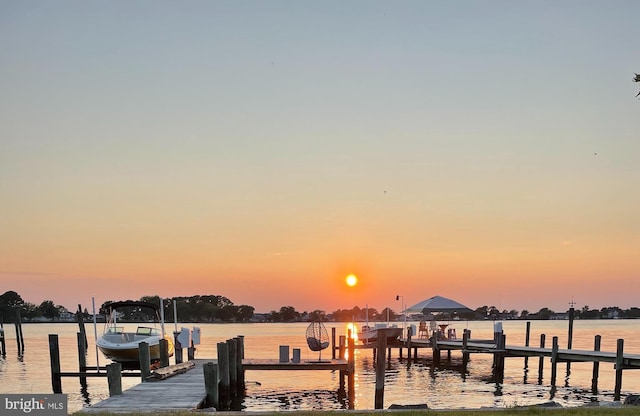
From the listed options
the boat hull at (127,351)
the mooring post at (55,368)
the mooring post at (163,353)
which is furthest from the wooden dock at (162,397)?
the boat hull at (127,351)

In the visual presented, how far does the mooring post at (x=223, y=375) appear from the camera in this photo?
22.7m

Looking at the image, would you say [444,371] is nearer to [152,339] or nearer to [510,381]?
[510,381]

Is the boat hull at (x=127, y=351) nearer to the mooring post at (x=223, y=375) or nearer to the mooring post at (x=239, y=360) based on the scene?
the mooring post at (x=239, y=360)

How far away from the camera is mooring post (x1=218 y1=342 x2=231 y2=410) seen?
2272cm

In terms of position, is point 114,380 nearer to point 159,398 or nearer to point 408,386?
point 159,398

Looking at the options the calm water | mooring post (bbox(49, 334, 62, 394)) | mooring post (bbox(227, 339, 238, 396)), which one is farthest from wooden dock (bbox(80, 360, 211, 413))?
mooring post (bbox(49, 334, 62, 394))

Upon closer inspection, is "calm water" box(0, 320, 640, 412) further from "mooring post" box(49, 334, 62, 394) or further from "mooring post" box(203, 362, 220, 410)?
"mooring post" box(203, 362, 220, 410)

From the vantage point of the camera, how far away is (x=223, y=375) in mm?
22875

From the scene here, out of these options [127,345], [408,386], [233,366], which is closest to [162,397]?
[233,366]

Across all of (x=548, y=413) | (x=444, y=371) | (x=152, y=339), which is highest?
(x=548, y=413)

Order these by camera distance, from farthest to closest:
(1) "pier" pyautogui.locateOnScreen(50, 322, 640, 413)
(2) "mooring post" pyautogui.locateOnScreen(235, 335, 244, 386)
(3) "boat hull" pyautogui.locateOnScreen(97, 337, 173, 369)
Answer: (3) "boat hull" pyautogui.locateOnScreen(97, 337, 173, 369) → (2) "mooring post" pyautogui.locateOnScreen(235, 335, 244, 386) → (1) "pier" pyautogui.locateOnScreen(50, 322, 640, 413)

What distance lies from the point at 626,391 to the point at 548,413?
24.5 m

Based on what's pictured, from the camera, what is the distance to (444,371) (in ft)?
142

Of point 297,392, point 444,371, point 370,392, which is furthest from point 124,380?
point 444,371
